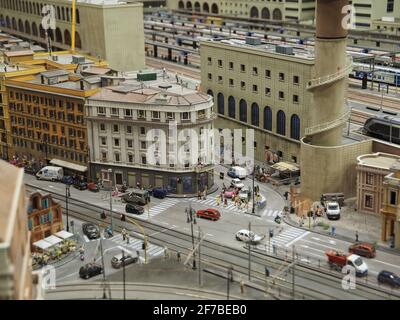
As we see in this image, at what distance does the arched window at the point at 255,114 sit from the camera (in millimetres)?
110562

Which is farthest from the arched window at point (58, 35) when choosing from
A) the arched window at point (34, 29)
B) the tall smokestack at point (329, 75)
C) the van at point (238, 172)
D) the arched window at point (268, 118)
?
the tall smokestack at point (329, 75)

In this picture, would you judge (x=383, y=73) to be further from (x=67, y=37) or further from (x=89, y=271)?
(x=89, y=271)

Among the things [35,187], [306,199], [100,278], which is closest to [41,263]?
[100,278]

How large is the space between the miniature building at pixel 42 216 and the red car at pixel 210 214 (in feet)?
58.6

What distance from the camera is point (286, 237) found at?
267 ft

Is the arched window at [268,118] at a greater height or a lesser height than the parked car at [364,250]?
greater

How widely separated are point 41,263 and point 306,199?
1440 inches

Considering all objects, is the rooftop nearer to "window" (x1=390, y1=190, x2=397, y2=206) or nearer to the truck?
"window" (x1=390, y1=190, x2=397, y2=206)

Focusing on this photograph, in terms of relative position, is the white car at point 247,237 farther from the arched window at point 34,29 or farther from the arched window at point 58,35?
the arched window at point 34,29

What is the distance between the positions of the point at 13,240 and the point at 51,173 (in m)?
64.9

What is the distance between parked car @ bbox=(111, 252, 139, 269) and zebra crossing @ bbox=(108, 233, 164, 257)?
8.04 feet

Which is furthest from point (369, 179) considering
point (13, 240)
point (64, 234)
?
point (13, 240)

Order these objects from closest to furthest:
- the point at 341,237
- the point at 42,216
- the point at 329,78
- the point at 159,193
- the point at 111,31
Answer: the point at 341,237 < the point at 42,216 < the point at 329,78 < the point at 159,193 < the point at 111,31

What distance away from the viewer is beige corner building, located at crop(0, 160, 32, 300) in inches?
1510
